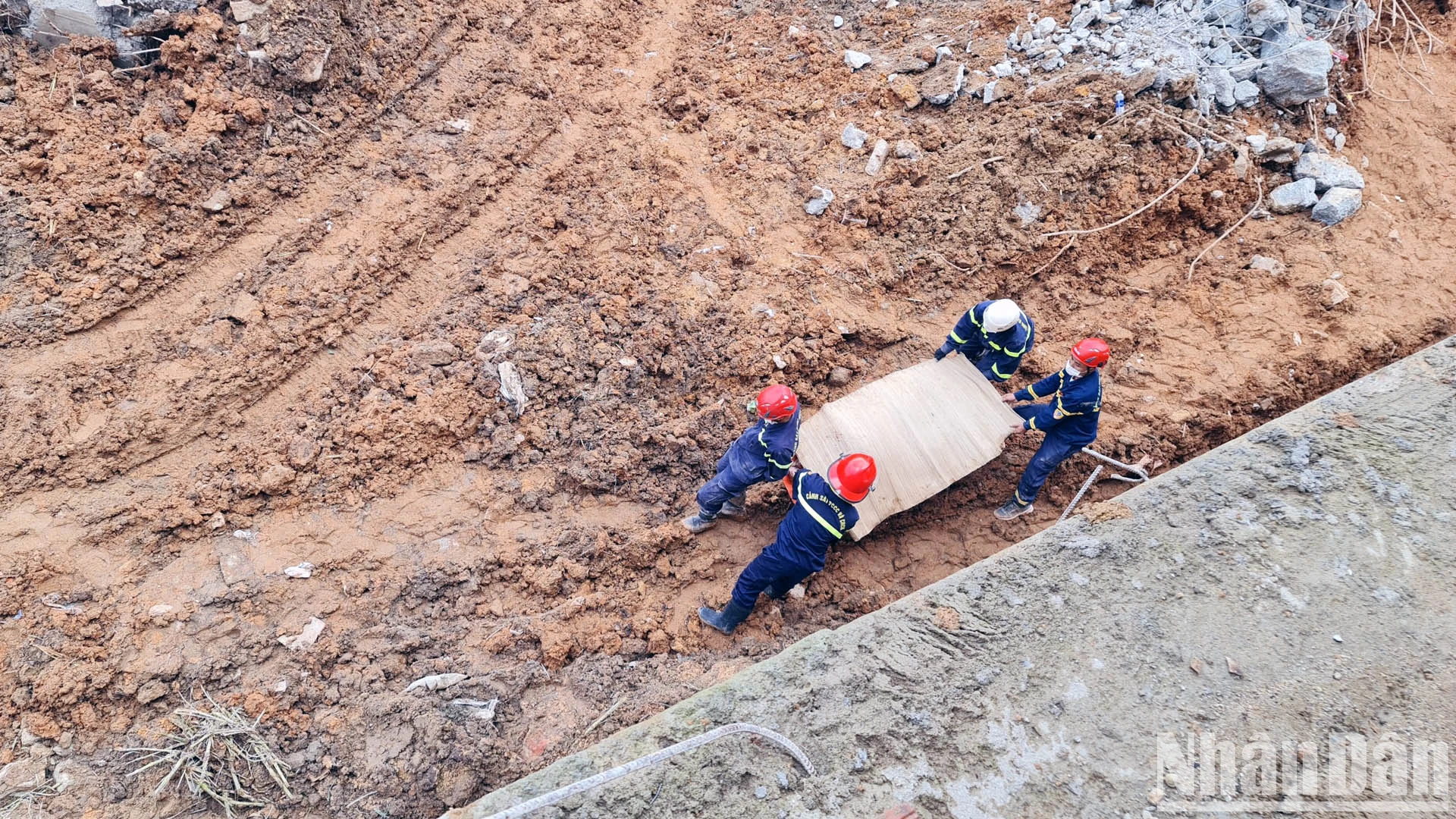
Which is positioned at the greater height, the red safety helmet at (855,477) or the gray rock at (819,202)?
the gray rock at (819,202)

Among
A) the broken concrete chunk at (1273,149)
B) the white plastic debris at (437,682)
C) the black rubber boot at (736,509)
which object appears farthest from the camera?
the broken concrete chunk at (1273,149)

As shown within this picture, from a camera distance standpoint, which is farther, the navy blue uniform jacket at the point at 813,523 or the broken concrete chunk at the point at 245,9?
the broken concrete chunk at the point at 245,9

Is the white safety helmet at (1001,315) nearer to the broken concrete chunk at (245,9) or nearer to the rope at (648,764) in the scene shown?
the rope at (648,764)

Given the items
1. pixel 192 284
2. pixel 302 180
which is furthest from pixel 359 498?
pixel 302 180

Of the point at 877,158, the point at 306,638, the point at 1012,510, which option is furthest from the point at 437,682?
the point at 877,158

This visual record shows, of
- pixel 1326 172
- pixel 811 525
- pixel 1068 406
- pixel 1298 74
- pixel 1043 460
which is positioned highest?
pixel 1298 74

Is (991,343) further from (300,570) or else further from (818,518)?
(300,570)


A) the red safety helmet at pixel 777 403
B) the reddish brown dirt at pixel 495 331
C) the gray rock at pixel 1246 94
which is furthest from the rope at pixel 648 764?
the gray rock at pixel 1246 94

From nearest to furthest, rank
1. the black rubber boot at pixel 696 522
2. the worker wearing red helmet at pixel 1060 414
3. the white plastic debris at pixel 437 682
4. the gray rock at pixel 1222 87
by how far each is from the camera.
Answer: the white plastic debris at pixel 437 682, the worker wearing red helmet at pixel 1060 414, the black rubber boot at pixel 696 522, the gray rock at pixel 1222 87
